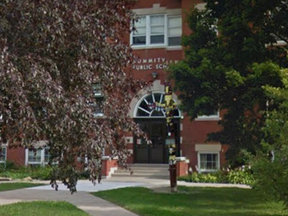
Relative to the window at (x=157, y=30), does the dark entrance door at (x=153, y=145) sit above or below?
below

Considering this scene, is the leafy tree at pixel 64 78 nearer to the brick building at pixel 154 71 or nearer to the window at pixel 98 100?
the window at pixel 98 100

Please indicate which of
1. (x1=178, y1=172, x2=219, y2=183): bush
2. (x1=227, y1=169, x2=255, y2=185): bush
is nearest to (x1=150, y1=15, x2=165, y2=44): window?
(x1=178, y1=172, x2=219, y2=183): bush

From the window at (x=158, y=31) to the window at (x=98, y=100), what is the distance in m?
14.6

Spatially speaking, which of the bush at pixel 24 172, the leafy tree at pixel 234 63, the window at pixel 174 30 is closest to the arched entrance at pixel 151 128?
the window at pixel 174 30

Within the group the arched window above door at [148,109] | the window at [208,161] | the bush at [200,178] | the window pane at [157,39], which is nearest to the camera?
the bush at [200,178]

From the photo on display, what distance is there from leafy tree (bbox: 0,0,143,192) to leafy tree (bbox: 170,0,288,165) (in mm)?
5901

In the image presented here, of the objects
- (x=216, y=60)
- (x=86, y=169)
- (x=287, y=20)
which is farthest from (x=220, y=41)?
(x=86, y=169)

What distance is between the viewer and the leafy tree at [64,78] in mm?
4742

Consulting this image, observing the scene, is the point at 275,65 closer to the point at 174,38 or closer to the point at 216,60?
the point at 216,60

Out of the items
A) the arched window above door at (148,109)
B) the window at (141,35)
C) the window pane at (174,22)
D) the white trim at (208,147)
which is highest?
the window pane at (174,22)

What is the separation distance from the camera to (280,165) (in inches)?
314

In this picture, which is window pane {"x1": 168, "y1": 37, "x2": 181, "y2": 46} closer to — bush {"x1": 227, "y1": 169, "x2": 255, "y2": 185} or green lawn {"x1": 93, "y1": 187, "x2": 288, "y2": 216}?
bush {"x1": 227, "y1": 169, "x2": 255, "y2": 185}

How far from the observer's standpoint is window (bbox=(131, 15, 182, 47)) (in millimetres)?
20734

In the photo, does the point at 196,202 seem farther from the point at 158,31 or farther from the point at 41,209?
the point at 158,31
